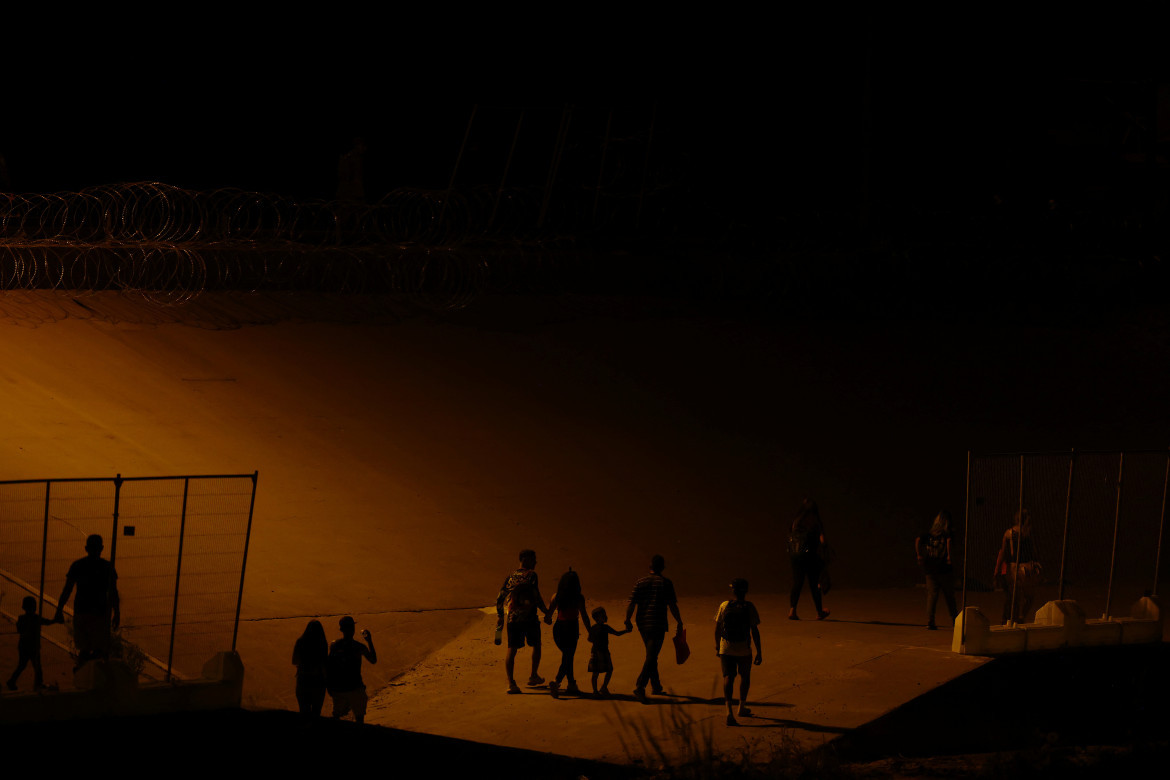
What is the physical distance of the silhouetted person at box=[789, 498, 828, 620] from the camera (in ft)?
44.6

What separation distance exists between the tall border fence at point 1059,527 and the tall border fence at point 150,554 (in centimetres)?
672

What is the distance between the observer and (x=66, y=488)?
13.9 meters

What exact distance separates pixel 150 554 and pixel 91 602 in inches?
146

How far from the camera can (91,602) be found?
9.36 metres

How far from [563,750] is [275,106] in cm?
2257

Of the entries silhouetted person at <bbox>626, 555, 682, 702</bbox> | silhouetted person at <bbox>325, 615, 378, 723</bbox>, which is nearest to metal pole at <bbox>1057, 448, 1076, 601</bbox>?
silhouetted person at <bbox>626, 555, 682, 702</bbox>

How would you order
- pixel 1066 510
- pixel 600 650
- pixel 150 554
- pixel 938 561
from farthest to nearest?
pixel 938 561, pixel 150 554, pixel 1066 510, pixel 600 650

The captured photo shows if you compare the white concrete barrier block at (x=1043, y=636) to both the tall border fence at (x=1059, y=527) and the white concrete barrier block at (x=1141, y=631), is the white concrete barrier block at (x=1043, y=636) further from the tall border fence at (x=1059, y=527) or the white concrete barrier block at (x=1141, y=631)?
the white concrete barrier block at (x=1141, y=631)

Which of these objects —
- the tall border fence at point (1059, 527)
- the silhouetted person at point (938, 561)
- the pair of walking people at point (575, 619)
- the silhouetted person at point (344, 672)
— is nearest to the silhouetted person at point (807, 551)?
the silhouetted person at point (938, 561)

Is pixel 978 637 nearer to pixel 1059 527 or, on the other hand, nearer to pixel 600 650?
pixel 1059 527

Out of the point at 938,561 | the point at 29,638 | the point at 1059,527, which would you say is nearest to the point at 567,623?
the point at 29,638

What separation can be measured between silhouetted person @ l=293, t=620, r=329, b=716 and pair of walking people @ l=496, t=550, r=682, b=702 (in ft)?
5.79

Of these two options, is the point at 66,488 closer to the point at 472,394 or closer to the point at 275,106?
the point at 472,394

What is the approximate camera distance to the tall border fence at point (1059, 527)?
12.2m
